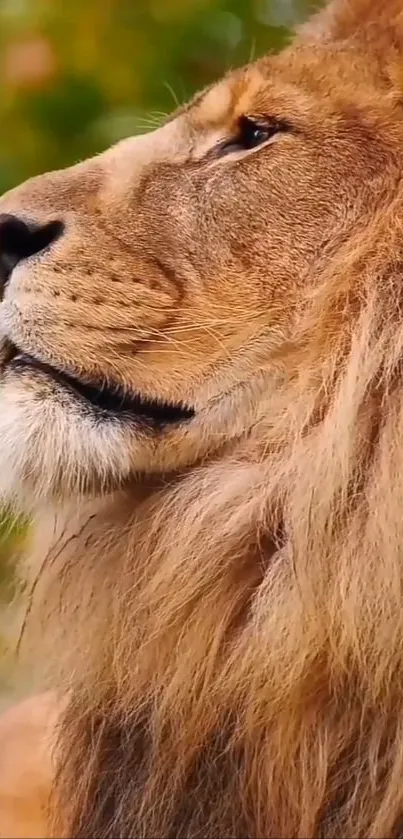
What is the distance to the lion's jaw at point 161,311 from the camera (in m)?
0.73

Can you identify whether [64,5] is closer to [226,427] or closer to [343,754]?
[226,427]

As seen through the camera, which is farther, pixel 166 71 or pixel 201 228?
pixel 166 71

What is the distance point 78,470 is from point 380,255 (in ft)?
0.73

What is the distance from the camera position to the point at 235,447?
76cm

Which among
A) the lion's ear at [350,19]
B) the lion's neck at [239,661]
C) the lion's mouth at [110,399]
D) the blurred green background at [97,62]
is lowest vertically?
the lion's neck at [239,661]

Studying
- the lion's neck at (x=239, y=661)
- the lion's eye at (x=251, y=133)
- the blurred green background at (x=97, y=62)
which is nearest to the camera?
the lion's neck at (x=239, y=661)

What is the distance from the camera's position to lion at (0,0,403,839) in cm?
70

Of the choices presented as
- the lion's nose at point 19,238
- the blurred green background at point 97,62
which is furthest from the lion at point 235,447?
the blurred green background at point 97,62

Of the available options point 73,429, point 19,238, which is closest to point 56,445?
point 73,429

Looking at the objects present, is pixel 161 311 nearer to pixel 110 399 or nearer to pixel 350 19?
pixel 110 399

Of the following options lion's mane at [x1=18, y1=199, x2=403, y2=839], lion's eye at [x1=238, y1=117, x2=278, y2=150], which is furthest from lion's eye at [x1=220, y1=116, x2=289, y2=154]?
lion's mane at [x1=18, y1=199, x2=403, y2=839]

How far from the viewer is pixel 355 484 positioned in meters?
0.71

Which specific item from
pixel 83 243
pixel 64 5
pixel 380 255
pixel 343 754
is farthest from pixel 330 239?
pixel 64 5

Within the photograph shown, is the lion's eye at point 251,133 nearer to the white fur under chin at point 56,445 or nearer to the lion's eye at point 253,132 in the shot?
the lion's eye at point 253,132
